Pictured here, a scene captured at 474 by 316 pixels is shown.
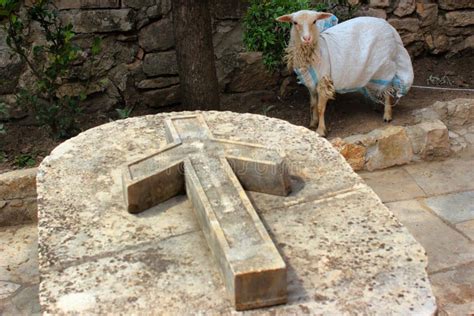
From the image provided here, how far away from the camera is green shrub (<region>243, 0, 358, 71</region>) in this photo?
422 centimetres

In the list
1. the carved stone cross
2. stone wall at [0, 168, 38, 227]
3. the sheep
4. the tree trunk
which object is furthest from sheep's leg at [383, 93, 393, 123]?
stone wall at [0, 168, 38, 227]

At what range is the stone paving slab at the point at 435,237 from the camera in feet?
9.78

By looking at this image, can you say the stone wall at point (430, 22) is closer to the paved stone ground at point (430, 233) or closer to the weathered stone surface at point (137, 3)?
the paved stone ground at point (430, 233)

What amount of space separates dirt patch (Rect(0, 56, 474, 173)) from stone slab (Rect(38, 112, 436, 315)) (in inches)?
73.3

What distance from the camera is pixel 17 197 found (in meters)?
3.38

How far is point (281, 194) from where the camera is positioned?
2.00 metres

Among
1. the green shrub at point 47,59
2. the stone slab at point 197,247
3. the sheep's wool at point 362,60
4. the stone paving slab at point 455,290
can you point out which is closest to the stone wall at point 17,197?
the green shrub at point 47,59

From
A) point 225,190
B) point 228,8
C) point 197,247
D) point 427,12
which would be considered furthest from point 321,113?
point 197,247

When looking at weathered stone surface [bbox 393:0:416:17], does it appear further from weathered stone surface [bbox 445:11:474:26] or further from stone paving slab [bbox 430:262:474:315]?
stone paving slab [bbox 430:262:474:315]

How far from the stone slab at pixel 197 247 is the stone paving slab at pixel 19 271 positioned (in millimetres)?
898

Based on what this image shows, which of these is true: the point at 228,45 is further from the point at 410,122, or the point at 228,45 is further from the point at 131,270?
the point at 131,270

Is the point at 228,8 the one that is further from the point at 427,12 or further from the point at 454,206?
the point at 454,206

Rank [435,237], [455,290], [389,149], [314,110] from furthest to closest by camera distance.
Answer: [314,110] < [389,149] < [435,237] < [455,290]

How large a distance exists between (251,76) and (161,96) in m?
0.74
